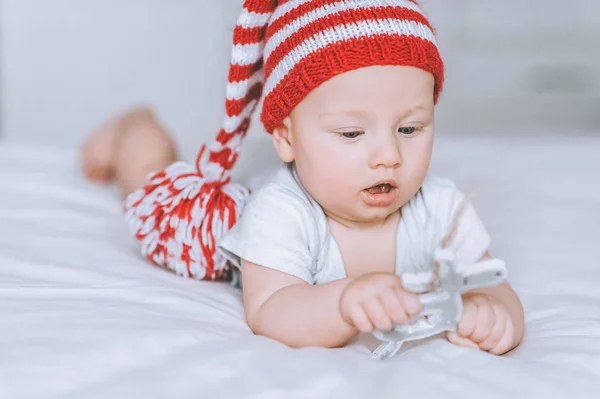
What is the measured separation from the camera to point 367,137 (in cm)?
83

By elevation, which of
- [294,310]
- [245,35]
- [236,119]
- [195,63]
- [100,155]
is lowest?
[195,63]

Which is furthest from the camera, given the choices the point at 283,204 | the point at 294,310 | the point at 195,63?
the point at 195,63

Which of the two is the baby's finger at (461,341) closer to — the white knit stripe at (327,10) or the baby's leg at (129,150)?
the white knit stripe at (327,10)

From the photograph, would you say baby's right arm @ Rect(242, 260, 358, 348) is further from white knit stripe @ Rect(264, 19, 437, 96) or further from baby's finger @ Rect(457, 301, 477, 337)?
white knit stripe @ Rect(264, 19, 437, 96)

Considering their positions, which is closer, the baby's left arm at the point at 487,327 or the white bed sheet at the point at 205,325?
the white bed sheet at the point at 205,325

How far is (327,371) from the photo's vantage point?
0.69m

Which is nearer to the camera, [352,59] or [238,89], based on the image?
[352,59]

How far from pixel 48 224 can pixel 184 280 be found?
31 centimetres

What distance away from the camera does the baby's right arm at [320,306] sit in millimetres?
707

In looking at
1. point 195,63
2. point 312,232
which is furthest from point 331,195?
point 195,63

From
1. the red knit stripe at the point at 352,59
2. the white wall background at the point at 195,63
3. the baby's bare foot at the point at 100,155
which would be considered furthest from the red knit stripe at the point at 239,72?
the white wall background at the point at 195,63

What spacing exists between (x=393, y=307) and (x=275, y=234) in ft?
0.75

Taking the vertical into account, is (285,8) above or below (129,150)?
above

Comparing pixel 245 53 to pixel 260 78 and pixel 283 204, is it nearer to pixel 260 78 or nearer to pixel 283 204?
pixel 260 78
